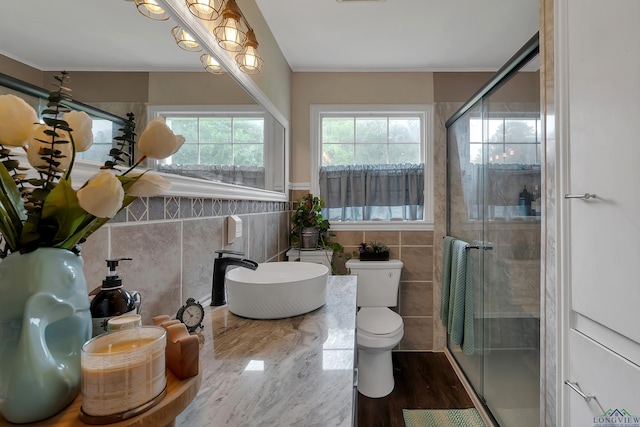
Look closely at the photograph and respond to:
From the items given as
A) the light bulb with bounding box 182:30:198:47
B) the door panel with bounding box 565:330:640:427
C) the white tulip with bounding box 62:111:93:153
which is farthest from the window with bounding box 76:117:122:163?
the door panel with bounding box 565:330:640:427

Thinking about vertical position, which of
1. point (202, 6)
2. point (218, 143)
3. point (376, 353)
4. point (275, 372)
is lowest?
point (376, 353)

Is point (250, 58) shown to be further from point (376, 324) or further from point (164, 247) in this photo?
point (376, 324)

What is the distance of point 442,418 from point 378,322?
616mm

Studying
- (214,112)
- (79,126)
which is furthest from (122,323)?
(214,112)

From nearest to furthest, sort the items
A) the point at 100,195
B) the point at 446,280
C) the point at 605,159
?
the point at 100,195
the point at 605,159
the point at 446,280

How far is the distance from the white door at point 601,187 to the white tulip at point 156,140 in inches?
39.4

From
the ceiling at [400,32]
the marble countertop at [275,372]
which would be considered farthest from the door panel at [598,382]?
the ceiling at [400,32]

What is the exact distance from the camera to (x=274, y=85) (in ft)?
6.65

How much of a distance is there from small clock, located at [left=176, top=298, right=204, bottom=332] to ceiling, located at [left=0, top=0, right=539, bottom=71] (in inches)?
24.3

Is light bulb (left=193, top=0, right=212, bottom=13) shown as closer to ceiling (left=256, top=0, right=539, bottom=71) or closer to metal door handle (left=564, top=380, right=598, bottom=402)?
ceiling (left=256, top=0, right=539, bottom=71)

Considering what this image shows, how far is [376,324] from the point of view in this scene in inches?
79.0

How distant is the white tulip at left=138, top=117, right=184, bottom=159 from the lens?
0.43 m

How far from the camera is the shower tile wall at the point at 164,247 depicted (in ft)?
2.37

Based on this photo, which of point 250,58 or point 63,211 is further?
point 250,58
